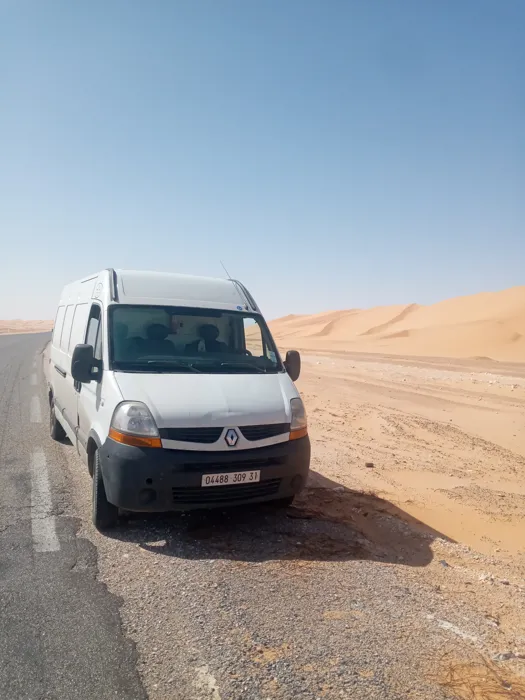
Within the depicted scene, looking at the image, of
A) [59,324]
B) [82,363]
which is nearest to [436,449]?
[82,363]

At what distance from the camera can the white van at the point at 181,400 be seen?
4586mm

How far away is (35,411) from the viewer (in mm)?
11250

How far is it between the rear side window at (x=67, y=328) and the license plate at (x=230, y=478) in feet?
12.6

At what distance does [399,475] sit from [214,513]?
3183 mm

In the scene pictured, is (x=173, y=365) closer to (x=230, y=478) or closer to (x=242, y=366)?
(x=242, y=366)

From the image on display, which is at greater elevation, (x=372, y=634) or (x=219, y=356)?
(x=219, y=356)

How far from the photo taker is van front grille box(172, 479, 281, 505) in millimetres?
4633

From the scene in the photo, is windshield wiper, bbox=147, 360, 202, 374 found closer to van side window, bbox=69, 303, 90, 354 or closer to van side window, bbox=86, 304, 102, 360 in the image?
van side window, bbox=86, 304, 102, 360

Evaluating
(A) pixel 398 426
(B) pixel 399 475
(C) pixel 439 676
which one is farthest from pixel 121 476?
(A) pixel 398 426

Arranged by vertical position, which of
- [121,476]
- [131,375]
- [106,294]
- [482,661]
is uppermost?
[106,294]

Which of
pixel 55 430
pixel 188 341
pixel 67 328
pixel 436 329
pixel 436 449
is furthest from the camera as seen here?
pixel 436 329

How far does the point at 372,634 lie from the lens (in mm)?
3463

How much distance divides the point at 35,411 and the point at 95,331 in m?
6.03

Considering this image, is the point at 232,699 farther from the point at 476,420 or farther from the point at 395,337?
the point at 395,337
